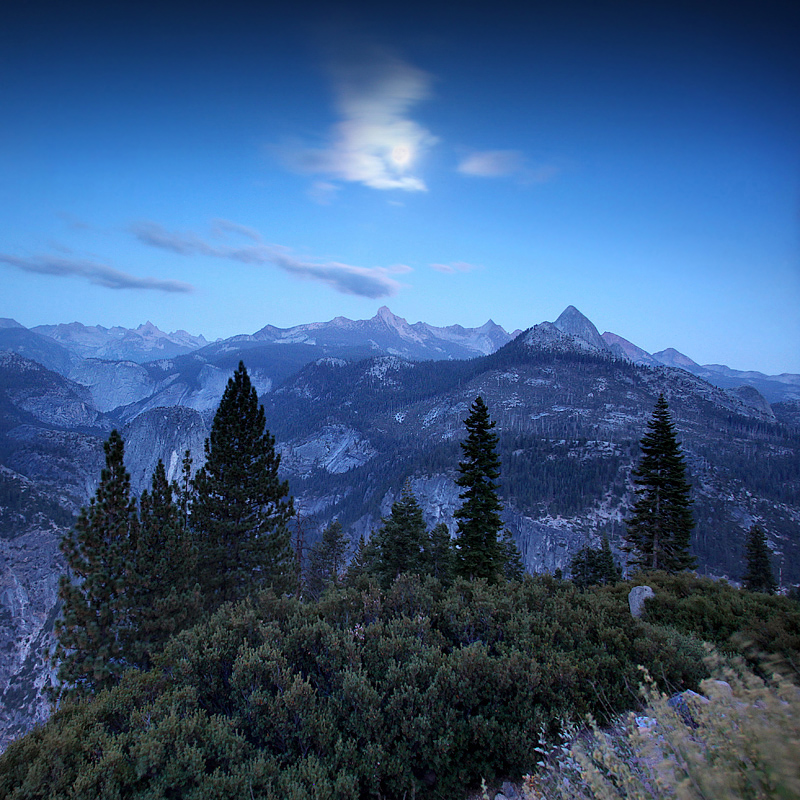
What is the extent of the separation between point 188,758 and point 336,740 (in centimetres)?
188

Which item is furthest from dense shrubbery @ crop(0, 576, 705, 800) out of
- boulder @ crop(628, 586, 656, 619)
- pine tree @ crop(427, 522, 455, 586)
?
pine tree @ crop(427, 522, 455, 586)

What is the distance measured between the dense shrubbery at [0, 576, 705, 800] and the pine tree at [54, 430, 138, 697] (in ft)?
30.6

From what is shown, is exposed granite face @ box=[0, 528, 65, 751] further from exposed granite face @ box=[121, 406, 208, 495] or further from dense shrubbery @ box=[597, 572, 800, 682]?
exposed granite face @ box=[121, 406, 208, 495]

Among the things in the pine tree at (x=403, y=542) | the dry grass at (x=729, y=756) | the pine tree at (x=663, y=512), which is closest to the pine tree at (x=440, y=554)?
the pine tree at (x=403, y=542)

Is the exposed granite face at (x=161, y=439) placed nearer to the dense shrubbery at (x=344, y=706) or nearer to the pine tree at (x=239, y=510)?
the pine tree at (x=239, y=510)

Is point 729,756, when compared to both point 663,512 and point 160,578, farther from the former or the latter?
point 663,512

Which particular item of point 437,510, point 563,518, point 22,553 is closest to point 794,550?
point 563,518

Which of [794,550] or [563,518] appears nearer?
[794,550]

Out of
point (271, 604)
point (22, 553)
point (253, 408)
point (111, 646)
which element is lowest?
point (22, 553)

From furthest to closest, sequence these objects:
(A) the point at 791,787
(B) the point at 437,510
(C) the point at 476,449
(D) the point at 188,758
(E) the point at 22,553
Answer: (B) the point at 437,510 < (E) the point at 22,553 < (C) the point at 476,449 < (D) the point at 188,758 < (A) the point at 791,787

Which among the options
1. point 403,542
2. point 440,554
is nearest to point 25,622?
point 403,542

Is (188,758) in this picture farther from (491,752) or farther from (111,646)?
(111,646)

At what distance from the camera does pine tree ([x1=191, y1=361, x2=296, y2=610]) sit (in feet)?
62.7

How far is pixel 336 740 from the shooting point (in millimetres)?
5641
